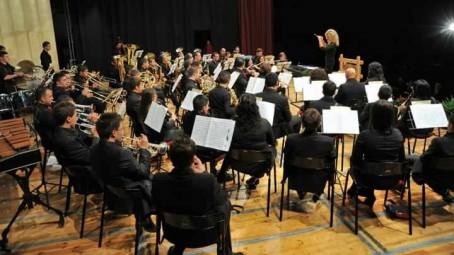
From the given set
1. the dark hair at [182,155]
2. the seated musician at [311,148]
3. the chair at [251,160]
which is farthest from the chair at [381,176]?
the dark hair at [182,155]

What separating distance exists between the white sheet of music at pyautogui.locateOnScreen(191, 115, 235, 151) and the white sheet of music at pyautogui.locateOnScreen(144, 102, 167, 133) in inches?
23.7

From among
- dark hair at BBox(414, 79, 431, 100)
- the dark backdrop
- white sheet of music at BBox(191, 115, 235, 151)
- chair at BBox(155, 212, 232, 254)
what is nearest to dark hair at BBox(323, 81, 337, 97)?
dark hair at BBox(414, 79, 431, 100)

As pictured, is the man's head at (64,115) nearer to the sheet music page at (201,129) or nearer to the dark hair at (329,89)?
the sheet music page at (201,129)

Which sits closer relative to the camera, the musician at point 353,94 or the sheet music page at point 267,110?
the sheet music page at point 267,110

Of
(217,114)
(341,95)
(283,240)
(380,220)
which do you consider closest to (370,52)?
(341,95)

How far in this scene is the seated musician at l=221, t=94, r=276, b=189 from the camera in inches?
167

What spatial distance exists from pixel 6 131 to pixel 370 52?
987 cm

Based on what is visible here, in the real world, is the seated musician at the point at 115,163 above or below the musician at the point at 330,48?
below

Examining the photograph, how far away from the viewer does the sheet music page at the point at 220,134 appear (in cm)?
399

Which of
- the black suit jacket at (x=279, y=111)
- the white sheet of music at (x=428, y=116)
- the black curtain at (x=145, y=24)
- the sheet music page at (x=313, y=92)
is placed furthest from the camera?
the black curtain at (x=145, y=24)

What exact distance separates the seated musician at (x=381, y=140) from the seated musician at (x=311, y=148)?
29 centimetres

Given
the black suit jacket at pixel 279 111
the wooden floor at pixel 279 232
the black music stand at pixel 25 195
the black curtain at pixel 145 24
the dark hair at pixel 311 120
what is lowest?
the wooden floor at pixel 279 232

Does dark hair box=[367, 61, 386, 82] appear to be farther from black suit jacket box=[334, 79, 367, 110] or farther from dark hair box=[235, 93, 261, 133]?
dark hair box=[235, 93, 261, 133]

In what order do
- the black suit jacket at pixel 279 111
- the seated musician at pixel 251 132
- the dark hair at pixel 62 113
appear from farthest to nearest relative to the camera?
the black suit jacket at pixel 279 111 → the seated musician at pixel 251 132 → the dark hair at pixel 62 113
